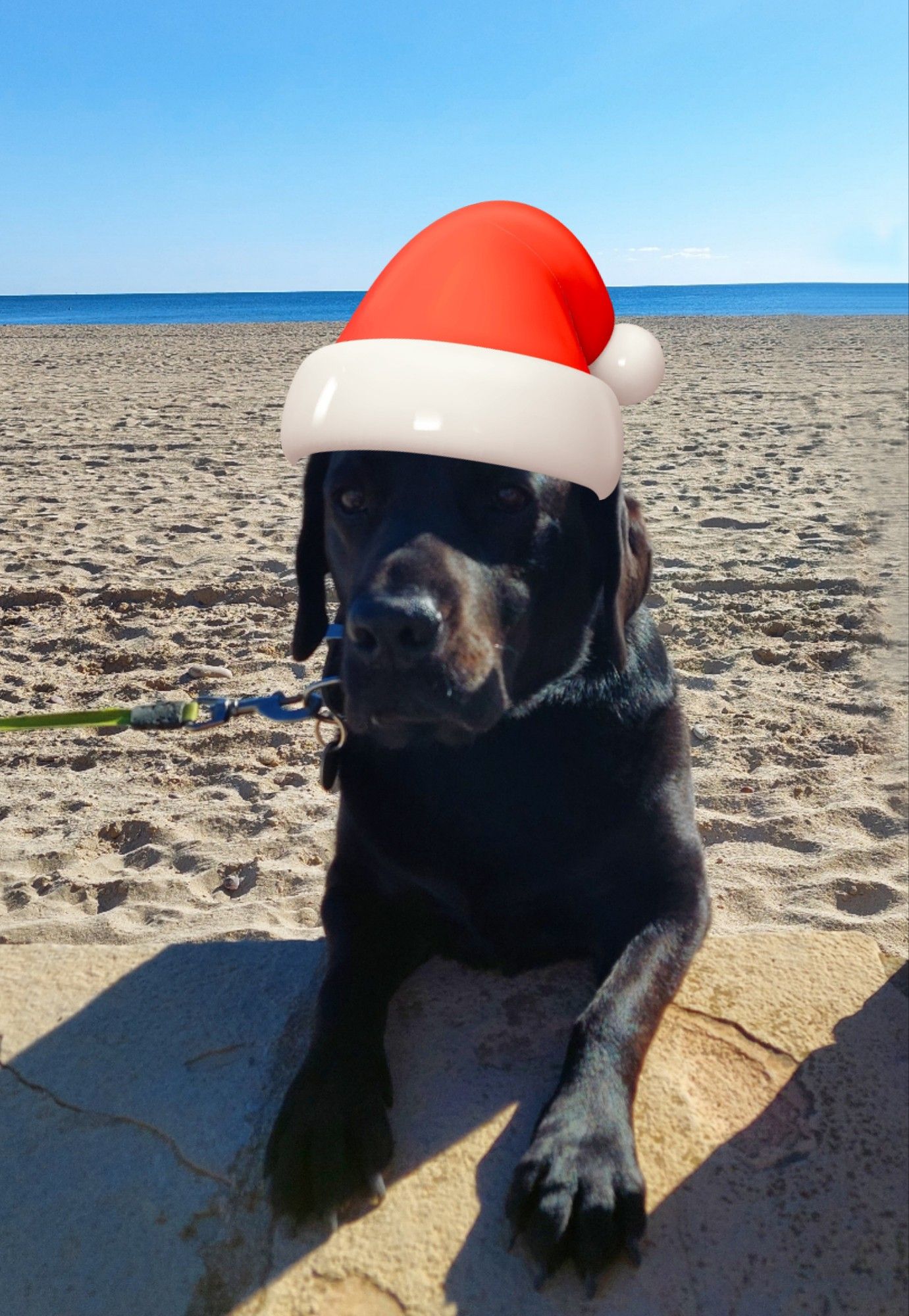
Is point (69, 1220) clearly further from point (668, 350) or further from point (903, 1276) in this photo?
point (668, 350)

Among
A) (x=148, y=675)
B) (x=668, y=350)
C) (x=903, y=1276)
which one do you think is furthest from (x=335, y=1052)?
(x=668, y=350)

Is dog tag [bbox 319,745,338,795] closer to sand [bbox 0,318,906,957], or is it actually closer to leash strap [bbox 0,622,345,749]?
leash strap [bbox 0,622,345,749]

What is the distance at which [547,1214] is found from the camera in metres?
1.64

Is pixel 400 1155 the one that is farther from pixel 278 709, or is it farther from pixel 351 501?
pixel 351 501

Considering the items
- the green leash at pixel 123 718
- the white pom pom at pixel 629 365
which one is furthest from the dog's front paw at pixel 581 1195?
the white pom pom at pixel 629 365

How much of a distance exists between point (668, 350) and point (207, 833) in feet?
65.6

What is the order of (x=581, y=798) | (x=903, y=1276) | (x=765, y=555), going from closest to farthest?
(x=903, y=1276) < (x=581, y=798) < (x=765, y=555)

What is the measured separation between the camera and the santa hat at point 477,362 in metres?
1.80

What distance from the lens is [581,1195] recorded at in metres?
1.67

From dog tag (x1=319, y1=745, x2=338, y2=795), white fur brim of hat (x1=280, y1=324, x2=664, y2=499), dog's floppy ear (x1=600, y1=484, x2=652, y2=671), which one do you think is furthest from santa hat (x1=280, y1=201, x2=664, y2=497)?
dog tag (x1=319, y1=745, x2=338, y2=795)

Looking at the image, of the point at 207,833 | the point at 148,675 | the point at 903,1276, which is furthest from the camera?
the point at 148,675

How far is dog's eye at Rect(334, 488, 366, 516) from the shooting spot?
217 centimetres

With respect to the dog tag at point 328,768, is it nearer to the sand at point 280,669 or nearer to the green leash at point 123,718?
the green leash at point 123,718

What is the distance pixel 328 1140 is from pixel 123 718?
88cm
